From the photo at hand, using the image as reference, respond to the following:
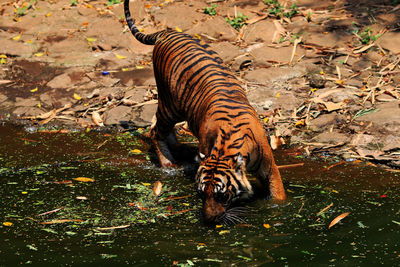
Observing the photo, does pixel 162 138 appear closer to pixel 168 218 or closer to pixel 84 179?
pixel 84 179

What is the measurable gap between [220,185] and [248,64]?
3801mm

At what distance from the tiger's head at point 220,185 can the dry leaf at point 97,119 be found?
2935 mm

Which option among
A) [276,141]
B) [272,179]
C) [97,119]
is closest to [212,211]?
[272,179]

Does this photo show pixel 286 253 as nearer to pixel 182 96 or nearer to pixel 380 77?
pixel 182 96

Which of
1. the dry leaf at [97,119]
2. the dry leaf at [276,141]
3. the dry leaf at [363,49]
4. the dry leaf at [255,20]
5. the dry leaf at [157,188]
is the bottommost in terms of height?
the dry leaf at [97,119]

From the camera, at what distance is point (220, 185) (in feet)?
12.2

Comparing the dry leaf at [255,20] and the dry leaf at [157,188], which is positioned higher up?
the dry leaf at [255,20]

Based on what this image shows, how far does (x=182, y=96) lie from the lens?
4.90 metres

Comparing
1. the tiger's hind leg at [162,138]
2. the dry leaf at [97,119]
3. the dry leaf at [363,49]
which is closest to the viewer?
the tiger's hind leg at [162,138]

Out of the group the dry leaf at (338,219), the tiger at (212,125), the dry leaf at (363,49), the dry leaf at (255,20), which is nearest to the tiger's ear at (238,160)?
the tiger at (212,125)

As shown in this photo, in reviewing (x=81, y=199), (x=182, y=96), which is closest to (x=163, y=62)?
(x=182, y=96)

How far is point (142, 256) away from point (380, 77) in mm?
4355

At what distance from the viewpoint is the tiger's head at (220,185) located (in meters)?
3.72

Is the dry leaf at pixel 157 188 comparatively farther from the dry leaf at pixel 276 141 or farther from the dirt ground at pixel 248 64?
the dirt ground at pixel 248 64
